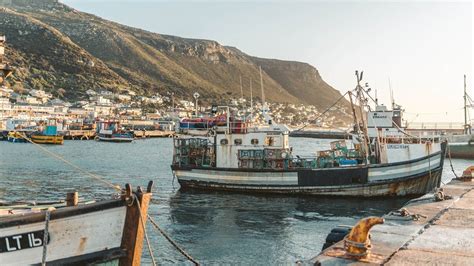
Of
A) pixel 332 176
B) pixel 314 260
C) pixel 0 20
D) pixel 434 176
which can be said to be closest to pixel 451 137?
pixel 434 176

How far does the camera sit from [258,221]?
22.9 meters

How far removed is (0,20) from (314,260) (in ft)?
732

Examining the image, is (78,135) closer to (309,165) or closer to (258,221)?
(309,165)

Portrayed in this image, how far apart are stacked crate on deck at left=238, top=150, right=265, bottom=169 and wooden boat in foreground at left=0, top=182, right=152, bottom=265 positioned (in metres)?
19.4

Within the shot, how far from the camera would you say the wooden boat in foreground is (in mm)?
9523

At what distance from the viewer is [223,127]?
3119 cm

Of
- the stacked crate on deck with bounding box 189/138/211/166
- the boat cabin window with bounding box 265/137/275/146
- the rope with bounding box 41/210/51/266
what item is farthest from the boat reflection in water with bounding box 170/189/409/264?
the rope with bounding box 41/210/51/266

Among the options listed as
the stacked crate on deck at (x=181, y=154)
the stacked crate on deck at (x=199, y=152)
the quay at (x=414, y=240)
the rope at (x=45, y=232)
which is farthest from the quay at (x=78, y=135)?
the quay at (x=414, y=240)

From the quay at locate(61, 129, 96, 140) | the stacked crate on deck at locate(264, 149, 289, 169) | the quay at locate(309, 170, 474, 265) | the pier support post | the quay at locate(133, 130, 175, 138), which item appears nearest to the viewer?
the quay at locate(309, 170, 474, 265)

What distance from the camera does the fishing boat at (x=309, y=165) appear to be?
2850 centimetres

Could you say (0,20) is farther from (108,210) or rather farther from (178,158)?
(108,210)

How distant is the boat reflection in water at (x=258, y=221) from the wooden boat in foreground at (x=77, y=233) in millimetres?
6070

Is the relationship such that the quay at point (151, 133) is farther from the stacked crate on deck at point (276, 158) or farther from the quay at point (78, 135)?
the stacked crate on deck at point (276, 158)

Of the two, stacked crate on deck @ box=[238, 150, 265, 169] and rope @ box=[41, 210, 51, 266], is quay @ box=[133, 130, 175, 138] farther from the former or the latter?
rope @ box=[41, 210, 51, 266]
